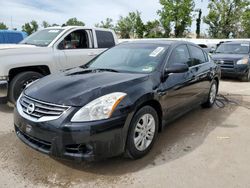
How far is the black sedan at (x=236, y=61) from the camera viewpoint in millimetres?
9414

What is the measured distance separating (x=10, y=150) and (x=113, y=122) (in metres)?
1.73

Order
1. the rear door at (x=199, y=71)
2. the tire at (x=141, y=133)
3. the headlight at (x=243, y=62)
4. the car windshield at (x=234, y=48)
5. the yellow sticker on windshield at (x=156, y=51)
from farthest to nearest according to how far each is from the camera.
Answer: the car windshield at (x=234, y=48)
the headlight at (x=243, y=62)
the rear door at (x=199, y=71)
the yellow sticker on windshield at (x=156, y=51)
the tire at (x=141, y=133)

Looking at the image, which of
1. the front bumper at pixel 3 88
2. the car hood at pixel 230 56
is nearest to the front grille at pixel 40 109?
the front bumper at pixel 3 88

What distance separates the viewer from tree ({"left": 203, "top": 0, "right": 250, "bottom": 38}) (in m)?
39.6

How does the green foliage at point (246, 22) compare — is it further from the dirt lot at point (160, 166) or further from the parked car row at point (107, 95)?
the dirt lot at point (160, 166)

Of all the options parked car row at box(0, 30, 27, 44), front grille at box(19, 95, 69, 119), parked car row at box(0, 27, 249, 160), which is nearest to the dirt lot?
parked car row at box(0, 27, 249, 160)

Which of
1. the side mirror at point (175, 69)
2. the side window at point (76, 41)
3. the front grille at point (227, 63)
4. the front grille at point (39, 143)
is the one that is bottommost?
the front grille at point (39, 143)

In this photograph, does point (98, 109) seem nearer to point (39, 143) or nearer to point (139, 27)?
point (39, 143)

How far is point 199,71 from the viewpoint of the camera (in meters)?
4.75

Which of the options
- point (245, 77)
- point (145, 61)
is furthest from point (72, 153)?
point (245, 77)

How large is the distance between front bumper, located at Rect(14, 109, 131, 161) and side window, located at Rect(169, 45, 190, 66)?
1.60 m

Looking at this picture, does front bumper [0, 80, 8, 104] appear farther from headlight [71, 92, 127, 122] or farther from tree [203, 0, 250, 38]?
tree [203, 0, 250, 38]

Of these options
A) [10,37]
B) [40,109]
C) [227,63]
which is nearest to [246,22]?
[227,63]

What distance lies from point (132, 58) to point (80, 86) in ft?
4.20
